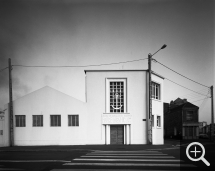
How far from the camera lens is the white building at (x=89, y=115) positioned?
2456 cm

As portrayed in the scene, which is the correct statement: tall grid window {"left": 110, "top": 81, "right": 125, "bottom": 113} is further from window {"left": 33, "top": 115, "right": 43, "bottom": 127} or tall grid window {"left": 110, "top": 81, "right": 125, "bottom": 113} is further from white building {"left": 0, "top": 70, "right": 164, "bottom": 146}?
window {"left": 33, "top": 115, "right": 43, "bottom": 127}

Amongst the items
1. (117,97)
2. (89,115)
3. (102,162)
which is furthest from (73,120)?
(102,162)

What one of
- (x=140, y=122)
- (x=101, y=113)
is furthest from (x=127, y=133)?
(x=101, y=113)

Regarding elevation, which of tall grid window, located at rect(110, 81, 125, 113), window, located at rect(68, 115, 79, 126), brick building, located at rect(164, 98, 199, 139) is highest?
tall grid window, located at rect(110, 81, 125, 113)

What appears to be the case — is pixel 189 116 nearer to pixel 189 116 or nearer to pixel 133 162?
pixel 189 116

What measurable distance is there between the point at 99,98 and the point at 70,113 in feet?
11.2

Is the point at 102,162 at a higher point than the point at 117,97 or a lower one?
lower

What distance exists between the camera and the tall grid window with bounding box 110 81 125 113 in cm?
2548

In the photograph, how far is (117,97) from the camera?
1011 inches

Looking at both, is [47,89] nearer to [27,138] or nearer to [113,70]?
[27,138]

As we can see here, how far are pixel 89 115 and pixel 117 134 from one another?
11.8 ft

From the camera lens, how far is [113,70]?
84.0 feet

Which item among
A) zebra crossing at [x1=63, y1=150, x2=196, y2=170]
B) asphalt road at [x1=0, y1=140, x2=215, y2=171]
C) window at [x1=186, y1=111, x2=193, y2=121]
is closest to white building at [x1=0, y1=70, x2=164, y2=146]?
asphalt road at [x1=0, y1=140, x2=215, y2=171]

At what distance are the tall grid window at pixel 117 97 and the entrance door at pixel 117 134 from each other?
170cm
